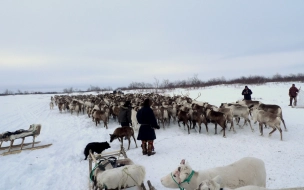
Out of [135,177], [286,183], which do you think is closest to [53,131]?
[135,177]

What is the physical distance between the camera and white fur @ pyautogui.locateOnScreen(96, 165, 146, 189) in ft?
11.4

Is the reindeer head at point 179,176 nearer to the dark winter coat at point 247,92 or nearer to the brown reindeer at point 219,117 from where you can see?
the brown reindeer at point 219,117

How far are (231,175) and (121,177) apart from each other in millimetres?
1832

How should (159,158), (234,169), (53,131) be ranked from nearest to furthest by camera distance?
1. (234,169)
2. (159,158)
3. (53,131)

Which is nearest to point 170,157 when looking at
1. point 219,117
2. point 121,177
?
point 121,177

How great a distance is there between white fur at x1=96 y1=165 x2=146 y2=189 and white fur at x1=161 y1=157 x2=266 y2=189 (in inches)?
20.9

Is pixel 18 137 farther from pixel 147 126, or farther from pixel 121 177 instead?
pixel 121 177

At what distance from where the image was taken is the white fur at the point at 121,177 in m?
3.47

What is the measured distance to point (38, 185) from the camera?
485cm

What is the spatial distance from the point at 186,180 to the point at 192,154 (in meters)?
3.31

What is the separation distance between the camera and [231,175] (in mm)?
3463

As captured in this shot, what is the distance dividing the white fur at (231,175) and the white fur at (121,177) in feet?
1.74

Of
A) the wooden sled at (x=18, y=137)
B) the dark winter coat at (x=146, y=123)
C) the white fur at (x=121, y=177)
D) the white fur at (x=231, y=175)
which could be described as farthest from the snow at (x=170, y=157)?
the white fur at (x=231, y=175)

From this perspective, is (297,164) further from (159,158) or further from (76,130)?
(76,130)
